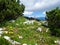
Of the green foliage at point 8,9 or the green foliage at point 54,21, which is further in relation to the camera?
the green foliage at point 8,9

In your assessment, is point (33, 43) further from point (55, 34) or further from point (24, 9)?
point (24, 9)

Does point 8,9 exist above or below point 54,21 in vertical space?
above

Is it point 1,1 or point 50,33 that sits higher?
point 1,1

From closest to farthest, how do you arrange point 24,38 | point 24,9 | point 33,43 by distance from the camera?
point 33,43
point 24,38
point 24,9

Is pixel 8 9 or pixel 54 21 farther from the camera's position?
pixel 8 9

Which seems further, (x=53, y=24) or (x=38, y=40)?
(x=53, y=24)

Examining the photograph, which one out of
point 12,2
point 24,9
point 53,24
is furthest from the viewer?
point 24,9

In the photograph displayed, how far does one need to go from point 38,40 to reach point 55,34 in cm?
311

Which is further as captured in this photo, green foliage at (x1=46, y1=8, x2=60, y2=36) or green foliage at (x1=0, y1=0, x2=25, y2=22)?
green foliage at (x1=0, y1=0, x2=25, y2=22)

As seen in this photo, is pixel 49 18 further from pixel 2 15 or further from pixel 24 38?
pixel 2 15

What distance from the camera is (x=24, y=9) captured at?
128ft

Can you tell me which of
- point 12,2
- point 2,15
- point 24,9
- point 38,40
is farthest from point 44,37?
point 24,9

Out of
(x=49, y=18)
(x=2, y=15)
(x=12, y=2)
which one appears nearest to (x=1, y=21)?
(x=2, y=15)

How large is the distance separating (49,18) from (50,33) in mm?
1818
